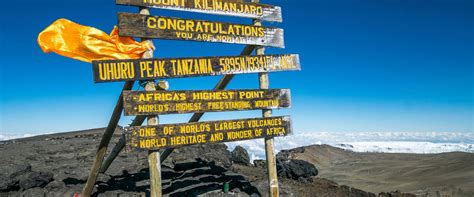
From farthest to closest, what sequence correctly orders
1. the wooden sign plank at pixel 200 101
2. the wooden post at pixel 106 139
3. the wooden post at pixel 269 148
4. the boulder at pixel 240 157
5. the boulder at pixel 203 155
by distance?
the boulder at pixel 240 157, the boulder at pixel 203 155, the wooden post at pixel 269 148, the wooden post at pixel 106 139, the wooden sign plank at pixel 200 101

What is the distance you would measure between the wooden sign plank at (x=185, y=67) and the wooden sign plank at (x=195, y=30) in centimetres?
38

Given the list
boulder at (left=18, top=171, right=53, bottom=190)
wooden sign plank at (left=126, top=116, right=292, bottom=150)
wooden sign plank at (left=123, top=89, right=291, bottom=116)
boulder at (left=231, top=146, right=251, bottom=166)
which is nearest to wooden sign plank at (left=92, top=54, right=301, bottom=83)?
wooden sign plank at (left=123, top=89, right=291, bottom=116)

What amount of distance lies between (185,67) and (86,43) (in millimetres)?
1815

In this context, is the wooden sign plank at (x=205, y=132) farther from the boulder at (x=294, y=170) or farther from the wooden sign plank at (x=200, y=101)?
the boulder at (x=294, y=170)

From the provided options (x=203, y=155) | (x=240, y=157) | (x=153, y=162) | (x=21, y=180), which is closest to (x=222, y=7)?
(x=153, y=162)

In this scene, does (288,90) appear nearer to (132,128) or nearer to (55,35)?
(132,128)

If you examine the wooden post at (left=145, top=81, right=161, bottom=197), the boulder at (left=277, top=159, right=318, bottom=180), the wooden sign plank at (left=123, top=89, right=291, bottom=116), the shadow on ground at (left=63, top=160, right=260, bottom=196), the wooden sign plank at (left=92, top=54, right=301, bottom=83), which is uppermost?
the wooden sign plank at (left=92, top=54, right=301, bottom=83)

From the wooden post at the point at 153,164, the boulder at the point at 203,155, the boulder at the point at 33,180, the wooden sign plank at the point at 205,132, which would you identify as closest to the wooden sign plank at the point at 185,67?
the wooden post at the point at 153,164

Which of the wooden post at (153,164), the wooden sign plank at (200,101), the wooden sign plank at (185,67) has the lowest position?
the wooden post at (153,164)

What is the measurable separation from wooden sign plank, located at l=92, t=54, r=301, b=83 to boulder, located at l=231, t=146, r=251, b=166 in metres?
7.58

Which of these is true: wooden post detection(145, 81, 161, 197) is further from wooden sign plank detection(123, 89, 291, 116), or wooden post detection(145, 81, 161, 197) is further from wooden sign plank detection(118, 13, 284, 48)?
wooden sign plank detection(118, 13, 284, 48)

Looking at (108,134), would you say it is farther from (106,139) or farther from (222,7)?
(222,7)

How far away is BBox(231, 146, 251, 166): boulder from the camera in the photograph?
50.9 feet

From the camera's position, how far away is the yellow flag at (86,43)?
7.04m
